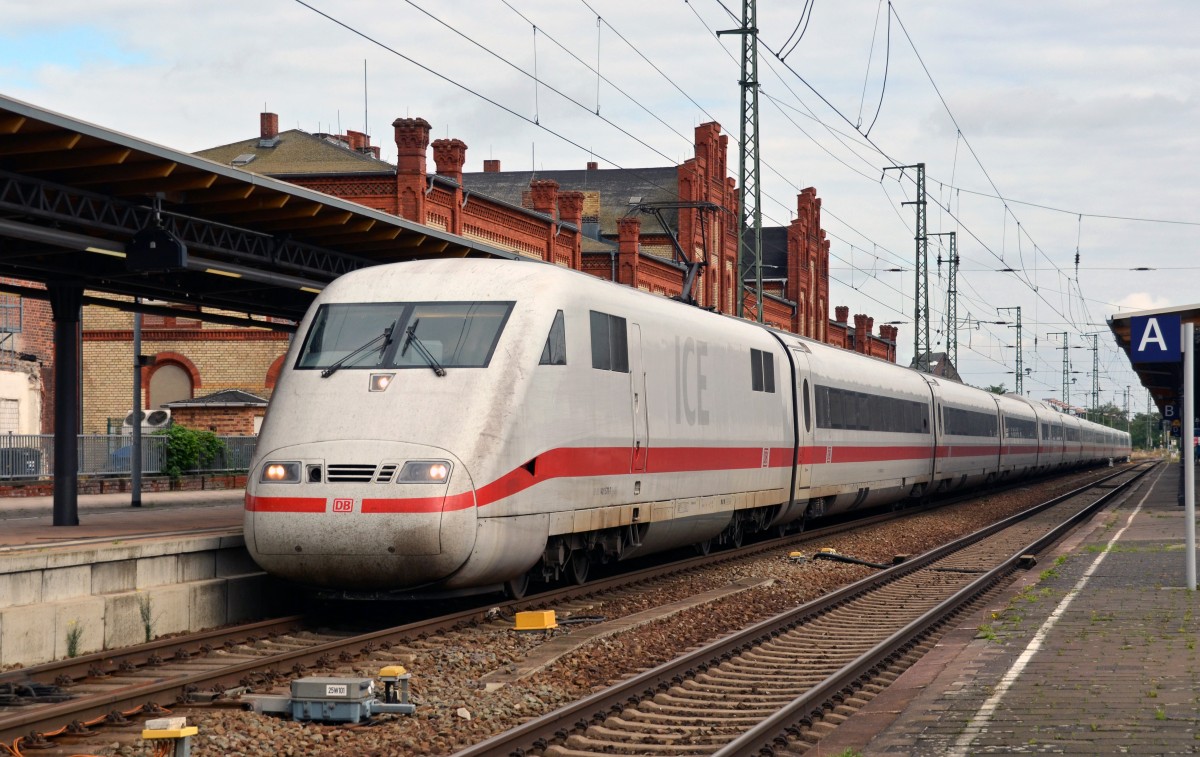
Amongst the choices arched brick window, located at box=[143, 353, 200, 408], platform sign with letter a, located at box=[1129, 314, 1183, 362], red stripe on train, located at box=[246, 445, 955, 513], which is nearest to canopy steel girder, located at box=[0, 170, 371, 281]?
red stripe on train, located at box=[246, 445, 955, 513]

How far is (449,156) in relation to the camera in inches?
1630

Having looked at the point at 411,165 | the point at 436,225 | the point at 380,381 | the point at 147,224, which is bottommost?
the point at 380,381

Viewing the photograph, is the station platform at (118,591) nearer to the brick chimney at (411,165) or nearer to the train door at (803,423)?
the train door at (803,423)

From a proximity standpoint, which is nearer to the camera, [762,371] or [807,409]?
[762,371]

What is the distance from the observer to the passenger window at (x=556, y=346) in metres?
12.9

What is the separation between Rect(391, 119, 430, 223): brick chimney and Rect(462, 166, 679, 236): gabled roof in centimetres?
2299

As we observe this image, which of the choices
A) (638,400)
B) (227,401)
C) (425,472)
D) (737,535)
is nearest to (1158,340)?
(638,400)

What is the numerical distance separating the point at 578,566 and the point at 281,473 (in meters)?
4.20

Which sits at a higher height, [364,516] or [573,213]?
[573,213]

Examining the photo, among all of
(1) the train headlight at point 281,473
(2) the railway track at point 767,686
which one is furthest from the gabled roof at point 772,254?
(1) the train headlight at point 281,473

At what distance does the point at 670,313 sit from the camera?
16.4m

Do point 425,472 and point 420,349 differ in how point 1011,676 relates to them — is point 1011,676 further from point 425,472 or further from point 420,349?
point 420,349

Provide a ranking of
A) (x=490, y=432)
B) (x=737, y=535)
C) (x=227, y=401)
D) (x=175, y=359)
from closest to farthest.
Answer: (x=490, y=432)
(x=737, y=535)
(x=227, y=401)
(x=175, y=359)

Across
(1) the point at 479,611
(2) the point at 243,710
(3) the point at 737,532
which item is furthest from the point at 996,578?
(2) the point at 243,710
